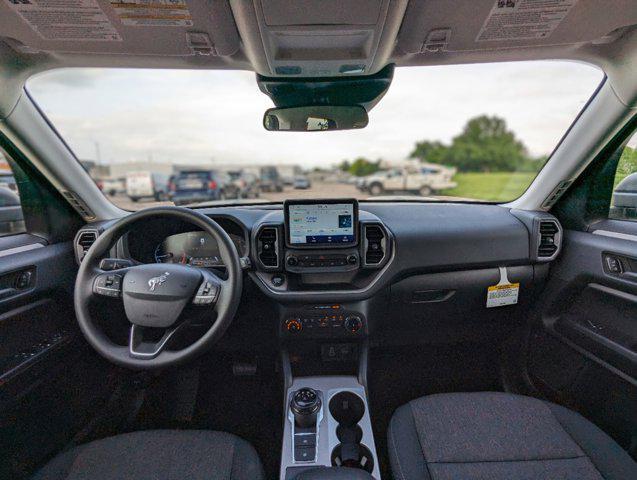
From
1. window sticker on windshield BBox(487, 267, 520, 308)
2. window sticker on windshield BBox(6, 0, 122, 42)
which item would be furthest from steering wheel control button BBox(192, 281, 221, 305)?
window sticker on windshield BBox(487, 267, 520, 308)

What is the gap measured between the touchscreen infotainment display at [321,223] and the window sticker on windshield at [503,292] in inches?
39.6

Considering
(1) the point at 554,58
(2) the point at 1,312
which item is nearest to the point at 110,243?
(2) the point at 1,312

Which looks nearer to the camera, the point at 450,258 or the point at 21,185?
the point at 21,185

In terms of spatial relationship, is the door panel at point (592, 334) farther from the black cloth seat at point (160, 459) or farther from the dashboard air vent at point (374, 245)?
the black cloth seat at point (160, 459)

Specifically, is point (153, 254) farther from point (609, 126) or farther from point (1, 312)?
point (609, 126)

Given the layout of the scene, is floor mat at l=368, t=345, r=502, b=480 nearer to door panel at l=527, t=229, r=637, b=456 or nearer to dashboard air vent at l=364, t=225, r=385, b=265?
door panel at l=527, t=229, r=637, b=456

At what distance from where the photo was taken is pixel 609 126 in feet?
6.65

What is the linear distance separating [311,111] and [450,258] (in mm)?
1208

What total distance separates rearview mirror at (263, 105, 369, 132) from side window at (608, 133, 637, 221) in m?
1.46

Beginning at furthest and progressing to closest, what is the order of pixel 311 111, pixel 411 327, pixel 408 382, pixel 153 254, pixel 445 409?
1. pixel 408 382
2. pixel 411 327
3. pixel 153 254
4. pixel 311 111
5. pixel 445 409

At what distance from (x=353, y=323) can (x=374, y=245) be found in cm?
50

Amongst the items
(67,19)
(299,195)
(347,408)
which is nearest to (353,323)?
(347,408)

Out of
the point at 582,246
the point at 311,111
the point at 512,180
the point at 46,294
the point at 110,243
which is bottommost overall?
the point at 46,294

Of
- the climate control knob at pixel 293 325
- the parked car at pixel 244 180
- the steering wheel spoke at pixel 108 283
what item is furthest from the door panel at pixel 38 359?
the parked car at pixel 244 180
